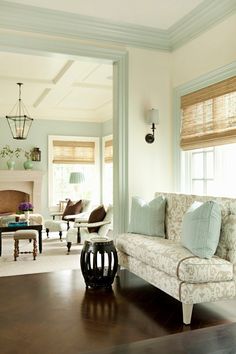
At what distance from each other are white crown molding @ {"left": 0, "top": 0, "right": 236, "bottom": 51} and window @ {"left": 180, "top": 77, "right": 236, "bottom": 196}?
0.72 meters

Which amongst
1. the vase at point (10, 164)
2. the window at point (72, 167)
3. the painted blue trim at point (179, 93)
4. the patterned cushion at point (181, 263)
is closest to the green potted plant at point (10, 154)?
the vase at point (10, 164)

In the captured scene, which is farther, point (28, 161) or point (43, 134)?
point (43, 134)

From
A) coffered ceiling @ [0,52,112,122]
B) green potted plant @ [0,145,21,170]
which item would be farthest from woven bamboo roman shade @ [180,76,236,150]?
green potted plant @ [0,145,21,170]

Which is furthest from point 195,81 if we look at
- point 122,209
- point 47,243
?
point 47,243

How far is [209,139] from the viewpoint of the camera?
12.9 feet

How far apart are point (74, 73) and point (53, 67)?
0.36 metres

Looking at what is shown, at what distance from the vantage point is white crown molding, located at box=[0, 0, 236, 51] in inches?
150

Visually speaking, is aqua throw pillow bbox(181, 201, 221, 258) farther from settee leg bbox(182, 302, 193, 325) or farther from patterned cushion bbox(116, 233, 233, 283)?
settee leg bbox(182, 302, 193, 325)

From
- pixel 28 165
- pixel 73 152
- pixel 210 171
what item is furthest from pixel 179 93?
pixel 73 152

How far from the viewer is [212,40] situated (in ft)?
12.8

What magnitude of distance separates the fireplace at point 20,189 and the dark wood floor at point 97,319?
4.89 metres

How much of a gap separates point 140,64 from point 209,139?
1.36 meters

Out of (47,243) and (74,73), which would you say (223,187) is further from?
(47,243)

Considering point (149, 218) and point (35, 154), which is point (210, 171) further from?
point (35, 154)
